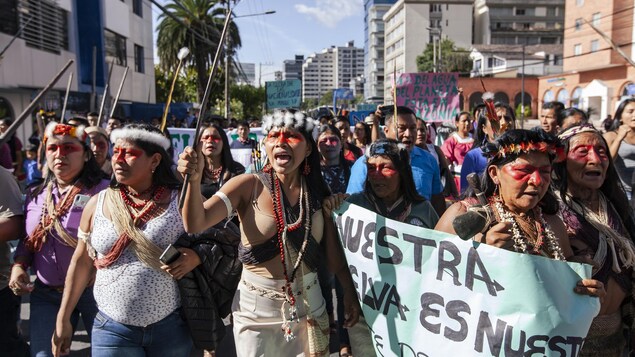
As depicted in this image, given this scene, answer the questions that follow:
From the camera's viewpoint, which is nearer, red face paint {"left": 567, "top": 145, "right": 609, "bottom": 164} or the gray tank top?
red face paint {"left": 567, "top": 145, "right": 609, "bottom": 164}

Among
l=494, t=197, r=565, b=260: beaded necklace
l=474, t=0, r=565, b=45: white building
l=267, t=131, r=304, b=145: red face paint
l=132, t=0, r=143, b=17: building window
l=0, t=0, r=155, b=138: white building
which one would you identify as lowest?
l=494, t=197, r=565, b=260: beaded necklace

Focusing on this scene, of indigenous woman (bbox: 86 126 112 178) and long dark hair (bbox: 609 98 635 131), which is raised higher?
long dark hair (bbox: 609 98 635 131)

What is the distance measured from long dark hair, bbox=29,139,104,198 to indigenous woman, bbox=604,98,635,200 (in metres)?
3.77

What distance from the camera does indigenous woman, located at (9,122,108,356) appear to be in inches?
119

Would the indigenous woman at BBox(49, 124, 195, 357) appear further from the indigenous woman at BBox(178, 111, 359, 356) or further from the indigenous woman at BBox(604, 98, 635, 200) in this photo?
the indigenous woman at BBox(604, 98, 635, 200)

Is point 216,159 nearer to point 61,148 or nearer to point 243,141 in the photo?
point 61,148

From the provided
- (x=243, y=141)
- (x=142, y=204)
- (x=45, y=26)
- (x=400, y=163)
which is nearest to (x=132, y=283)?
(x=142, y=204)

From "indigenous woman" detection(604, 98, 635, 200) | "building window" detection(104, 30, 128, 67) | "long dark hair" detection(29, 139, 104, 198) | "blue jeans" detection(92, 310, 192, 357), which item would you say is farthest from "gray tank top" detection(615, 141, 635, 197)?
"building window" detection(104, 30, 128, 67)

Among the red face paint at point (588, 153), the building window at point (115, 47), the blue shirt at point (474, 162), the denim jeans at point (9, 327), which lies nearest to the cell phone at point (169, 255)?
the denim jeans at point (9, 327)

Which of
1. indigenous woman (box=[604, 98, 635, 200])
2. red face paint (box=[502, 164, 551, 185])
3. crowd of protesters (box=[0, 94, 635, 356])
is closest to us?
red face paint (box=[502, 164, 551, 185])

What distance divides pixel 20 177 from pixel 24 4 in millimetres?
9858

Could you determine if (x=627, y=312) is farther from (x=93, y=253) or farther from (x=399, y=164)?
(x=93, y=253)

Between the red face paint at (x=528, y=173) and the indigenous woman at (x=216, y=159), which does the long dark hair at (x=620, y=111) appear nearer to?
the red face paint at (x=528, y=173)

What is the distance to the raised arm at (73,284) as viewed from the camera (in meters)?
2.75
